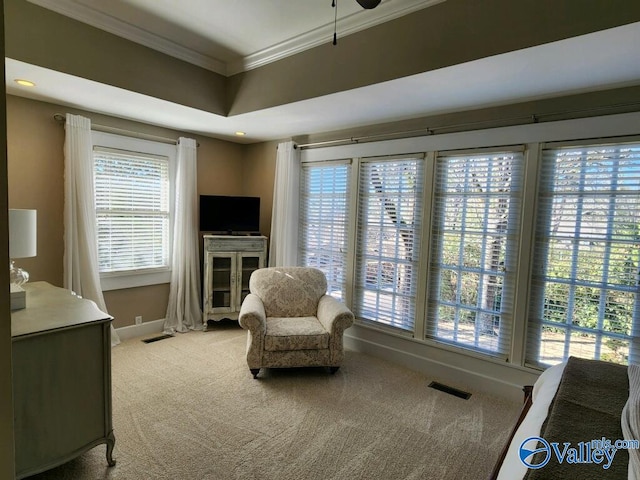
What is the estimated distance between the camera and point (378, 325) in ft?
12.3

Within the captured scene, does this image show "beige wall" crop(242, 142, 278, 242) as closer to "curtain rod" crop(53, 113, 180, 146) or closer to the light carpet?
"curtain rod" crop(53, 113, 180, 146)

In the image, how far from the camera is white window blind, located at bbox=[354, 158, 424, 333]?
11.5ft

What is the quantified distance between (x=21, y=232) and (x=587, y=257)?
150 inches

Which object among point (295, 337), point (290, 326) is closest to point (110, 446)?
point (295, 337)

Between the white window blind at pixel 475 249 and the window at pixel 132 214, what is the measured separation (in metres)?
3.11

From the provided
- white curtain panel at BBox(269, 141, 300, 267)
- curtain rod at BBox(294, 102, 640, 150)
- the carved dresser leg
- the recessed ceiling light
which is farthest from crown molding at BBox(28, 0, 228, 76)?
the carved dresser leg

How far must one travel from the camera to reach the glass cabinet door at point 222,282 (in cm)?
430

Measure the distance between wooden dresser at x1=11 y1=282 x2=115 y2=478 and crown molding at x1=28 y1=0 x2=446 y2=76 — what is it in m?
2.04

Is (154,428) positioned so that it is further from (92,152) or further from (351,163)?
(351,163)

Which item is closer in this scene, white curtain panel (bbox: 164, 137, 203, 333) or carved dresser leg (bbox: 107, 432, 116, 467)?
carved dresser leg (bbox: 107, 432, 116, 467)

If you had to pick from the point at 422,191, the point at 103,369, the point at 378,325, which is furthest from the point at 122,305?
the point at 422,191

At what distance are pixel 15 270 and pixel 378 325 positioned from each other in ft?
10.1

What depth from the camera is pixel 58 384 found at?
178 cm

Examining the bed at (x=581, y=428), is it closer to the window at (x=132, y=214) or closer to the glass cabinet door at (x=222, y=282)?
the glass cabinet door at (x=222, y=282)
